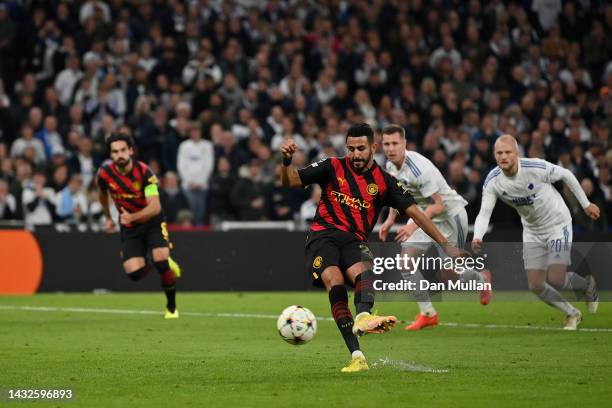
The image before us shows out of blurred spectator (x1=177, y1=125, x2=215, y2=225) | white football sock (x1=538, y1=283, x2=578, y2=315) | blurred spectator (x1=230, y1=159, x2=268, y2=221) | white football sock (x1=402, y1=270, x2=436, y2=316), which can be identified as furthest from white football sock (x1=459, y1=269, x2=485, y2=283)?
blurred spectator (x1=177, y1=125, x2=215, y2=225)

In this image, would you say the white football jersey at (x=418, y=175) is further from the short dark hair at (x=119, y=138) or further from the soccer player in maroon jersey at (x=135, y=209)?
the short dark hair at (x=119, y=138)

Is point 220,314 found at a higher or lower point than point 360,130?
lower

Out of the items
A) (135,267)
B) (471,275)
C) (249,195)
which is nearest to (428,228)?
(471,275)

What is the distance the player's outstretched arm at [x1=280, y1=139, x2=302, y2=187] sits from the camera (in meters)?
8.95

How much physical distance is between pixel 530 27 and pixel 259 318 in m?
15.0

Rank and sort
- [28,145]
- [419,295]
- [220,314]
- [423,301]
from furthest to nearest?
[28,145]
[220,314]
[419,295]
[423,301]

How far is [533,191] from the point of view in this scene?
13.7 meters

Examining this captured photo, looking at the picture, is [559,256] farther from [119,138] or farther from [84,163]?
[84,163]

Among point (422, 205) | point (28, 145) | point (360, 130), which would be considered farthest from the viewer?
point (28, 145)

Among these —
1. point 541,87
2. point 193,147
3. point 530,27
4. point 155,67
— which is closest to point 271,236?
point 193,147

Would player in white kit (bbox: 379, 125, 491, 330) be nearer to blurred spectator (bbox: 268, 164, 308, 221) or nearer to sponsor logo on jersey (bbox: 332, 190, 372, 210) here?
sponsor logo on jersey (bbox: 332, 190, 372, 210)

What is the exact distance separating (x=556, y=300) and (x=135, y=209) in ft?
18.2

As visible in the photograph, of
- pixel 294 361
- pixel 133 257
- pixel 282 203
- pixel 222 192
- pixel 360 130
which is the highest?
pixel 360 130

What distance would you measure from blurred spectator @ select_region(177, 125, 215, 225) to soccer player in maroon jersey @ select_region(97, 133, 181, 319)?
583 cm
